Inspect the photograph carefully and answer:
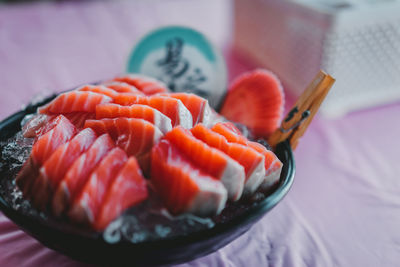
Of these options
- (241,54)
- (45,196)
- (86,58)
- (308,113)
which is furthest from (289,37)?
(45,196)

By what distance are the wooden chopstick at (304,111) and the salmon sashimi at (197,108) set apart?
0.19 m

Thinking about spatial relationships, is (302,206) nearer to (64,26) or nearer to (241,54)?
(241,54)

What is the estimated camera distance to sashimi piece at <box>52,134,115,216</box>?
496 mm

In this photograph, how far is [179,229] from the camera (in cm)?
51

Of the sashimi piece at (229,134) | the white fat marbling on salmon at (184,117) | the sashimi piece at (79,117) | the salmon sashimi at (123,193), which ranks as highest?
the white fat marbling on salmon at (184,117)

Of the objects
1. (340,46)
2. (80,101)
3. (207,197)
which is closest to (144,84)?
(80,101)

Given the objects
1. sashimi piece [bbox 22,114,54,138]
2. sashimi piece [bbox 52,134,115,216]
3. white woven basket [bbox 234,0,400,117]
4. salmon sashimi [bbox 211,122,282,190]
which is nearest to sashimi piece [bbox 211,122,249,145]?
salmon sashimi [bbox 211,122,282,190]

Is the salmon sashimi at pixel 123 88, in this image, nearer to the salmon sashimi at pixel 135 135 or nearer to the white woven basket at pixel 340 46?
the salmon sashimi at pixel 135 135

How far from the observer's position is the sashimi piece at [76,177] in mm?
496

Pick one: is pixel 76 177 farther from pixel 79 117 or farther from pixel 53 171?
pixel 79 117

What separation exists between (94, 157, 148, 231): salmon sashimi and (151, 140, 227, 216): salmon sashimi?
0.03 meters

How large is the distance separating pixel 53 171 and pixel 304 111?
20.3 inches

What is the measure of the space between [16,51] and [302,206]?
1.41 meters

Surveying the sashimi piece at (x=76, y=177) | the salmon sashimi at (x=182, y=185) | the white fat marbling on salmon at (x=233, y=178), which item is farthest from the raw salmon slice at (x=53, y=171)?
the white fat marbling on salmon at (x=233, y=178)
